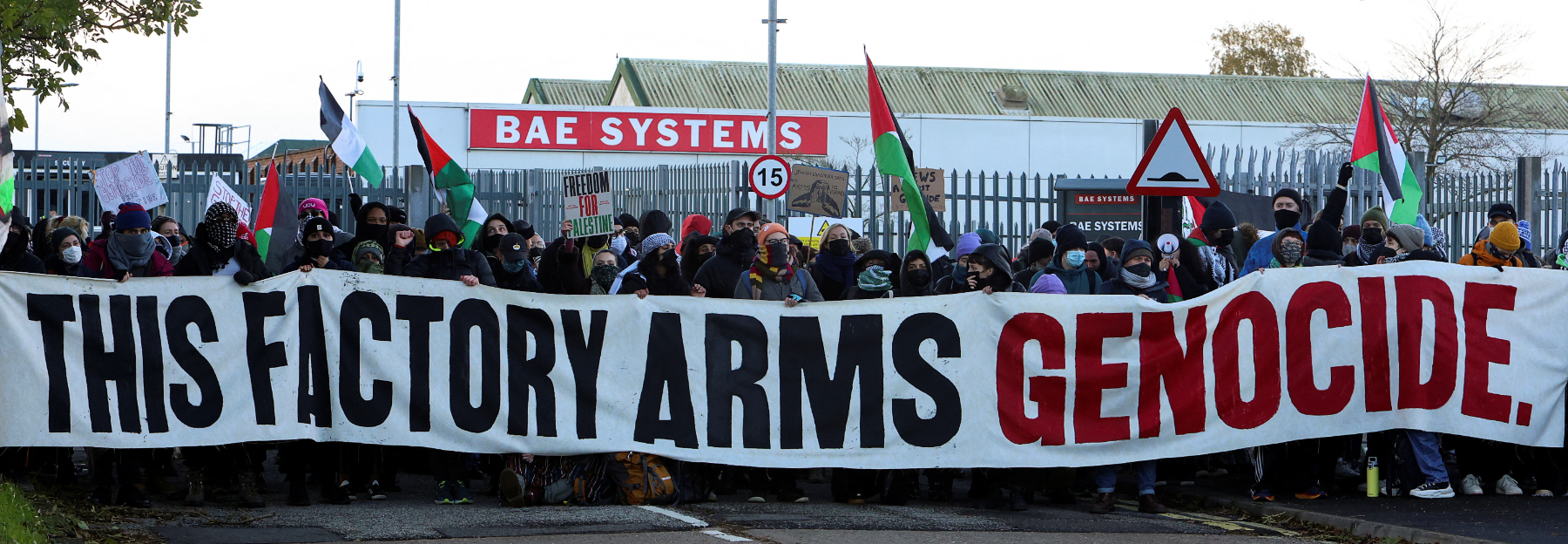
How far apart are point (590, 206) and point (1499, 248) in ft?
17.7

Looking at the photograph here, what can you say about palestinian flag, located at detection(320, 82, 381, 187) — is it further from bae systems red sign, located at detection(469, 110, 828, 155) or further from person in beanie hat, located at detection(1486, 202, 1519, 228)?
bae systems red sign, located at detection(469, 110, 828, 155)

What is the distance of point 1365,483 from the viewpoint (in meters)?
9.22

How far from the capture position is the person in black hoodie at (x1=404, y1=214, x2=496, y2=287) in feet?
→ 29.1

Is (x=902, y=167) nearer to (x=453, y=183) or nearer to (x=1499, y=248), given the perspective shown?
(x=453, y=183)

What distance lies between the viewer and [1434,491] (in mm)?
8859

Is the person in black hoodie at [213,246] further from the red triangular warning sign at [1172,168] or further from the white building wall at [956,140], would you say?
the white building wall at [956,140]

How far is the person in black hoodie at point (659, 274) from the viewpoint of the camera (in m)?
9.27

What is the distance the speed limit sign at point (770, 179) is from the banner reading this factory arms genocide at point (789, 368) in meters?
6.59

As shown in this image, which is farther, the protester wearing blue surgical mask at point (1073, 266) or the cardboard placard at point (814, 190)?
the cardboard placard at point (814, 190)

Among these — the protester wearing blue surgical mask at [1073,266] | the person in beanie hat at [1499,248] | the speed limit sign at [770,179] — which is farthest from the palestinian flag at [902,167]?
the speed limit sign at [770,179]

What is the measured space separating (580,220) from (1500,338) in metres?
5.43

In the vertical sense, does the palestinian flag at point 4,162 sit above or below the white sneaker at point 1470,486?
above

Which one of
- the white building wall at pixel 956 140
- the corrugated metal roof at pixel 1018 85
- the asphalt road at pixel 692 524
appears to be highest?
the corrugated metal roof at pixel 1018 85

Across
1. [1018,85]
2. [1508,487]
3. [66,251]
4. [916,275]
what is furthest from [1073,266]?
[1018,85]
